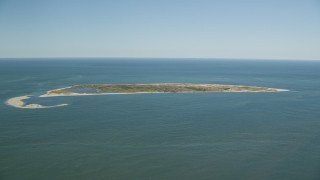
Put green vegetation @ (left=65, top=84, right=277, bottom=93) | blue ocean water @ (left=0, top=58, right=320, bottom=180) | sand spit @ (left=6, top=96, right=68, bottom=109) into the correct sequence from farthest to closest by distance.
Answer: green vegetation @ (left=65, top=84, right=277, bottom=93), sand spit @ (left=6, top=96, right=68, bottom=109), blue ocean water @ (left=0, top=58, right=320, bottom=180)

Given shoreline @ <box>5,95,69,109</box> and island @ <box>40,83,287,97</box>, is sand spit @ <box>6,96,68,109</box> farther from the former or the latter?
island @ <box>40,83,287,97</box>

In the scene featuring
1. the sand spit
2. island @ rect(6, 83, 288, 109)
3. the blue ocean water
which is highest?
island @ rect(6, 83, 288, 109)

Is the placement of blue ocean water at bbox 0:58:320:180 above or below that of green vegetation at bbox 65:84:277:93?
below

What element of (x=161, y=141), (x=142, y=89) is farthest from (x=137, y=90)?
(x=161, y=141)

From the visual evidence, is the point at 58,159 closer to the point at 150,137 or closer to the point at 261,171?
the point at 150,137

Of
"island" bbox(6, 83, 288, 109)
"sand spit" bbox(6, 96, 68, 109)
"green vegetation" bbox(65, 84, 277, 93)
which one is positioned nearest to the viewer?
"sand spit" bbox(6, 96, 68, 109)

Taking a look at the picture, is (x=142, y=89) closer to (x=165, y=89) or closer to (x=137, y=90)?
(x=137, y=90)

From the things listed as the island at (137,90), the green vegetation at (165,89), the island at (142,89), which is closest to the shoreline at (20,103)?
the island at (137,90)

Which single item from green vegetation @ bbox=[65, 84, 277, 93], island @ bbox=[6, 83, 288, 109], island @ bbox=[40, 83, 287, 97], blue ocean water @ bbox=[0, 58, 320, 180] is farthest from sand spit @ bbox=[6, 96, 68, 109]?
green vegetation @ bbox=[65, 84, 277, 93]

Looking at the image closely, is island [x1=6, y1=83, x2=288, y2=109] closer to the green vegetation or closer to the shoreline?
the green vegetation

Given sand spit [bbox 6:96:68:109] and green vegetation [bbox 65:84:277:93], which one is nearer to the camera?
sand spit [bbox 6:96:68:109]

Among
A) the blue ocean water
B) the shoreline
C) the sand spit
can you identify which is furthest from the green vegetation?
the blue ocean water
